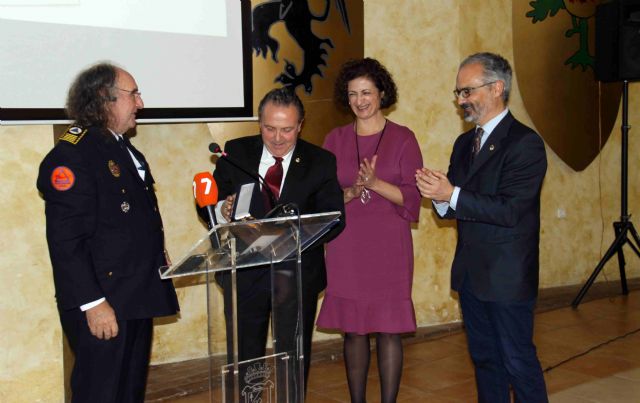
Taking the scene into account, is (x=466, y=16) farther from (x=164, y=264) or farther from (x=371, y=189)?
(x=164, y=264)

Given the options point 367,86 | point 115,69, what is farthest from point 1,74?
point 367,86

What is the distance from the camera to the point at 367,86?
318 centimetres

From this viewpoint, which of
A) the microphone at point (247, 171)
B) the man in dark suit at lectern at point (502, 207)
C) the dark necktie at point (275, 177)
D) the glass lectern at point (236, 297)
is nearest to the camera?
the glass lectern at point (236, 297)

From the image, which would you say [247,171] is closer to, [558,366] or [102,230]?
[102,230]

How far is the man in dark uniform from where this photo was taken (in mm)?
2344

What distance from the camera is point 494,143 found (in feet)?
8.86

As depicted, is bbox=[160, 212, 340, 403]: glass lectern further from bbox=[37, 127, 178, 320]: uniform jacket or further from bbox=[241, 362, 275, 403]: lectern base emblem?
bbox=[37, 127, 178, 320]: uniform jacket

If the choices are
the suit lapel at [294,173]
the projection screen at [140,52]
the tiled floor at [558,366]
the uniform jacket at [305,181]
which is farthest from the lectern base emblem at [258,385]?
the projection screen at [140,52]

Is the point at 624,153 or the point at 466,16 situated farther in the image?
the point at 624,153

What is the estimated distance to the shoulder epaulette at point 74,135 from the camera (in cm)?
239

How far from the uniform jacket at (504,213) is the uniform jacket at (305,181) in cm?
50

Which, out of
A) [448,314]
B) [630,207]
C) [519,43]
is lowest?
[448,314]

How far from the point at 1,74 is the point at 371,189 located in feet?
5.39

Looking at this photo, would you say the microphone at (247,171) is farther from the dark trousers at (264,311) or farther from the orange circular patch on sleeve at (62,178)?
the orange circular patch on sleeve at (62,178)
